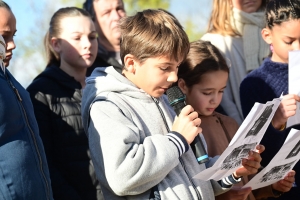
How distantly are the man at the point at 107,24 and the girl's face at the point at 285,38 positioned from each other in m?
1.27

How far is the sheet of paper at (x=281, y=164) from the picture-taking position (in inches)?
145

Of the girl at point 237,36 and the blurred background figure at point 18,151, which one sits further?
the girl at point 237,36

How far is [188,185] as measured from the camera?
10.6ft

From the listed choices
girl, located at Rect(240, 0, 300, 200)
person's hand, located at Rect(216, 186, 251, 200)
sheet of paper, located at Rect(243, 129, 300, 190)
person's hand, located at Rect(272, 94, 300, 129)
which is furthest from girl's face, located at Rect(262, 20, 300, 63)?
person's hand, located at Rect(216, 186, 251, 200)

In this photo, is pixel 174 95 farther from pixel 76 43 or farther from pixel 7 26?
pixel 76 43

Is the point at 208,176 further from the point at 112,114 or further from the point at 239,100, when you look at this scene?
the point at 239,100

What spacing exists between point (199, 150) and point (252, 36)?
1891 millimetres

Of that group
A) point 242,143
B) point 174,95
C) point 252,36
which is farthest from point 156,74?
point 252,36

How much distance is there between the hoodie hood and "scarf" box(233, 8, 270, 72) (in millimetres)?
1677

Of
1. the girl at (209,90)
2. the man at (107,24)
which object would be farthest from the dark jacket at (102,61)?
the girl at (209,90)

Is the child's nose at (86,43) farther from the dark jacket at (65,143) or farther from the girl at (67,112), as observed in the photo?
the dark jacket at (65,143)

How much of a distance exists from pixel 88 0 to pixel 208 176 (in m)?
2.51

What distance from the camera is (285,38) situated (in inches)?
167

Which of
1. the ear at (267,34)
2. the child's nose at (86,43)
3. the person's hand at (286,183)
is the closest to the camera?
the person's hand at (286,183)
